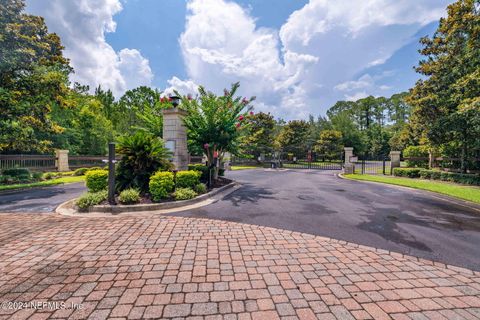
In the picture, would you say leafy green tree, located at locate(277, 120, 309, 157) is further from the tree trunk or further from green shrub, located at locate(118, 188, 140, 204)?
green shrub, located at locate(118, 188, 140, 204)

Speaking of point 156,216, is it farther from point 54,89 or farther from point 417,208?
point 54,89

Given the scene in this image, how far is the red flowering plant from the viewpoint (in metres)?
9.28

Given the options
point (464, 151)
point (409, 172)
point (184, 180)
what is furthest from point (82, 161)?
point (464, 151)

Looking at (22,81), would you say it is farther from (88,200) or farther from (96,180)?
(88,200)

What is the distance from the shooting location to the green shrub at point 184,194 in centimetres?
674

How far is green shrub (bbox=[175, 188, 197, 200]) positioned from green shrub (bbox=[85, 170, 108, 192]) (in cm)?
230

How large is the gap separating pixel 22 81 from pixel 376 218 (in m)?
16.7

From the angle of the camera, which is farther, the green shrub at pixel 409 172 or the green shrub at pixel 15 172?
the green shrub at pixel 409 172

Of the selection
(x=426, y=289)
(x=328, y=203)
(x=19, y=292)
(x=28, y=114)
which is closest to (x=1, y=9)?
(x=28, y=114)

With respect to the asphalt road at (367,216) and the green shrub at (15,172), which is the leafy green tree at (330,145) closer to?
the asphalt road at (367,216)

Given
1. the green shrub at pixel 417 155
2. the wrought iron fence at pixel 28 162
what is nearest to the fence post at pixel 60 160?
the wrought iron fence at pixel 28 162

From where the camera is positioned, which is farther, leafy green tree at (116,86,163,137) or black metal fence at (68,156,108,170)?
leafy green tree at (116,86,163,137)

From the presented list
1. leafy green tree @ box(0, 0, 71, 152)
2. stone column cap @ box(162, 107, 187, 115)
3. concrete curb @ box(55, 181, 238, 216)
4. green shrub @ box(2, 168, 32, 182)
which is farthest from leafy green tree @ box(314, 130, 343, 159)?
green shrub @ box(2, 168, 32, 182)

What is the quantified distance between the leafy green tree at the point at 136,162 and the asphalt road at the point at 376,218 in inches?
94.1
